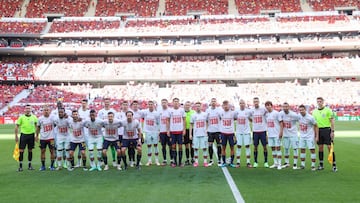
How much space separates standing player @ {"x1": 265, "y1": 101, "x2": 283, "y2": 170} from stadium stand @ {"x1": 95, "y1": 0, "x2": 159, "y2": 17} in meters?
51.4

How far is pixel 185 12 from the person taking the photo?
63.2 metres

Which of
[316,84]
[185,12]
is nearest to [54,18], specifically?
[185,12]

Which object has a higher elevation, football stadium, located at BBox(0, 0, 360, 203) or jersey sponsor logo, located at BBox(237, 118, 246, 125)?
football stadium, located at BBox(0, 0, 360, 203)

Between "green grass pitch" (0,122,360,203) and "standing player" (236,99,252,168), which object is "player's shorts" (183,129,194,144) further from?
"standing player" (236,99,252,168)

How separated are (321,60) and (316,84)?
5268mm

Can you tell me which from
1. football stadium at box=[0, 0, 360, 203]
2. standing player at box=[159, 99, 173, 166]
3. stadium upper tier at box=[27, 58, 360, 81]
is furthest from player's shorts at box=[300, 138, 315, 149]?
stadium upper tier at box=[27, 58, 360, 81]

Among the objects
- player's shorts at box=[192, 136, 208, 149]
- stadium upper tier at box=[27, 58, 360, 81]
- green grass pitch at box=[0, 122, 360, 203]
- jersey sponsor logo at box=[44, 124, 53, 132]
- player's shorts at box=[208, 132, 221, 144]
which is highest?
stadium upper tier at box=[27, 58, 360, 81]

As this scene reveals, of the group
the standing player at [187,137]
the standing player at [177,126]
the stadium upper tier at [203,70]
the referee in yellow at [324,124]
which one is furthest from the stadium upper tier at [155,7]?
the referee in yellow at [324,124]

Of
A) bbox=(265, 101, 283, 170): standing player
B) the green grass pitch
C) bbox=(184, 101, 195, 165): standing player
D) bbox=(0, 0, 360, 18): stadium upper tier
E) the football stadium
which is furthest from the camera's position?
bbox=(0, 0, 360, 18): stadium upper tier

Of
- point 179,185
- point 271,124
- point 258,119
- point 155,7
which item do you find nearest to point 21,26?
point 155,7

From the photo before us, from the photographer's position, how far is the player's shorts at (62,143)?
13.4 meters

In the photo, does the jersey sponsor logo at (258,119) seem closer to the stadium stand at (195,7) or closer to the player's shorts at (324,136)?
the player's shorts at (324,136)

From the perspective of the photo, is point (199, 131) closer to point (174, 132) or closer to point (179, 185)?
point (174, 132)

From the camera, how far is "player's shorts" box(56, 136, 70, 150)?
13391 mm
